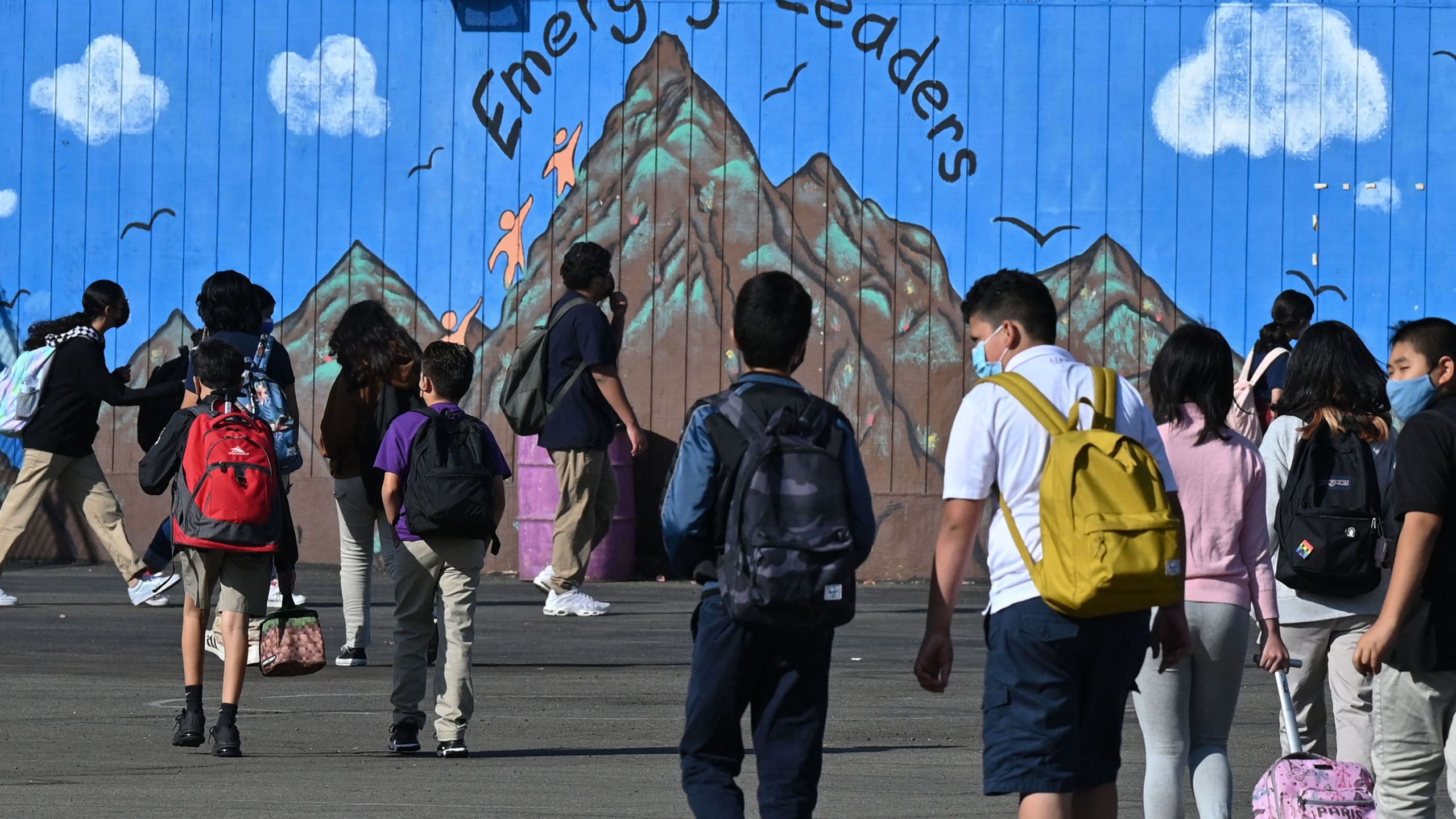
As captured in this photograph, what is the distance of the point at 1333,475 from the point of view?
5805mm

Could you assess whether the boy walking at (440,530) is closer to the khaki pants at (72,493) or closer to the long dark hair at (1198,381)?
the long dark hair at (1198,381)

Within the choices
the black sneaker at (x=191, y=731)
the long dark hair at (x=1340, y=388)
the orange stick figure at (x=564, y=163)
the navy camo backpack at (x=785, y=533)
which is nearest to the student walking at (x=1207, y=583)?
the long dark hair at (x=1340, y=388)

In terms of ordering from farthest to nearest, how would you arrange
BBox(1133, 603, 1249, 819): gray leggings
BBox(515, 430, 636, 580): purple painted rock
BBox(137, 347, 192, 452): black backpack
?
BBox(515, 430, 636, 580): purple painted rock < BBox(137, 347, 192, 452): black backpack < BBox(1133, 603, 1249, 819): gray leggings

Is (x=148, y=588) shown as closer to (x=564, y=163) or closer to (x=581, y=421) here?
(x=581, y=421)

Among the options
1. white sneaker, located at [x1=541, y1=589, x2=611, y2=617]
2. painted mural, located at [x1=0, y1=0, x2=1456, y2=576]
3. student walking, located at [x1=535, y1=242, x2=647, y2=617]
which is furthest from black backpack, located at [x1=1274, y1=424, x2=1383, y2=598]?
painted mural, located at [x1=0, y1=0, x2=1456, y2=576]

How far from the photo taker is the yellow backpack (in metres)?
4.47

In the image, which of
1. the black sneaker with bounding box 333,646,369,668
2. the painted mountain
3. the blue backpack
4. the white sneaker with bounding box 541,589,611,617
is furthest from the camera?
the painted mountain

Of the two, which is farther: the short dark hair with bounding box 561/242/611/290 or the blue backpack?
the short dark hair with bounding box 561/242/611/290

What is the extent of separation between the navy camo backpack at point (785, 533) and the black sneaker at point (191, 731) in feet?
11.0

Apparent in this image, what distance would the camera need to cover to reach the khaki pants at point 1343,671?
584 centimetres

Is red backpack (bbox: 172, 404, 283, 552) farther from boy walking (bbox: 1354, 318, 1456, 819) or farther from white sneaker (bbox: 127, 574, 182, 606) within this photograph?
white sneaker (bbox: 127, 574, 182, 606)

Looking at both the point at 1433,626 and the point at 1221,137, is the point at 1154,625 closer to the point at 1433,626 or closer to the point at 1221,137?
the point at 1433,626

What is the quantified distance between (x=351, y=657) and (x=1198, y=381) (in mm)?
5441

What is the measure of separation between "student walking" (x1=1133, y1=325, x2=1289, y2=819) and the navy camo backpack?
1.15m
